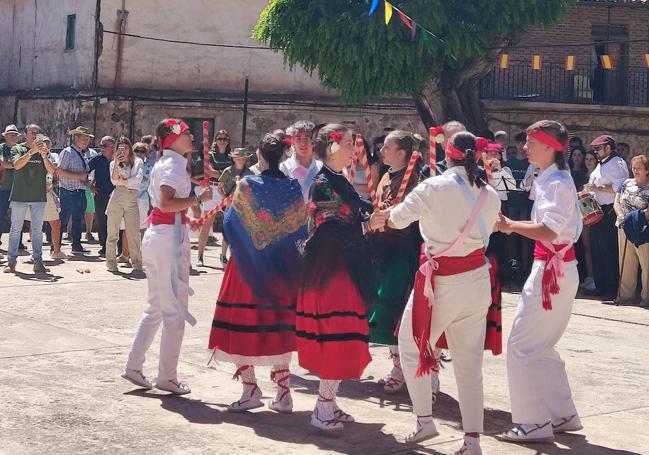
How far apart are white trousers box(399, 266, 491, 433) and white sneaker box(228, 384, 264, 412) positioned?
1337 millimetres

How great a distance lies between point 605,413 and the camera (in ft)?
25.0

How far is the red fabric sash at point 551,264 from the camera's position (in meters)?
6.77

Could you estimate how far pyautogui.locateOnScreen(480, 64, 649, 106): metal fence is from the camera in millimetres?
29625

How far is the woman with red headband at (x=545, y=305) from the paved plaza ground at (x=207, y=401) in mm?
191

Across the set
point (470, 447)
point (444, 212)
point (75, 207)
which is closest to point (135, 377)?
point (470, 447)

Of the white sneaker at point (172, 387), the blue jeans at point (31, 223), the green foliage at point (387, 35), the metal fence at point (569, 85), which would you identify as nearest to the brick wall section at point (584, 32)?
the metal fence at point (569, 85)

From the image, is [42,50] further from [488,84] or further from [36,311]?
[36,311]

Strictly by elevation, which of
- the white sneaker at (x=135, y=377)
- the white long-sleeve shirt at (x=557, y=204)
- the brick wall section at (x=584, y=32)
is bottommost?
the white sneaker at (x=135, y=377)

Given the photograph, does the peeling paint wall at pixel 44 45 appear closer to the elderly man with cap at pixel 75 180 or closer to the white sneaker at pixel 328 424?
the elderly man with cap at pixel 75 180

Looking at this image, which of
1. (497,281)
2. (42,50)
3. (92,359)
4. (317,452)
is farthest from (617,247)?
(42,50)

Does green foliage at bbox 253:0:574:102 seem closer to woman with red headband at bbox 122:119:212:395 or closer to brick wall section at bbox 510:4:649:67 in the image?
brick wall section at bbox 510:4:649:67

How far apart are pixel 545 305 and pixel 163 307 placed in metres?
2.60

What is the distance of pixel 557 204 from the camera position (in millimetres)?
6652

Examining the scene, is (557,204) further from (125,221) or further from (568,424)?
(125,221)
